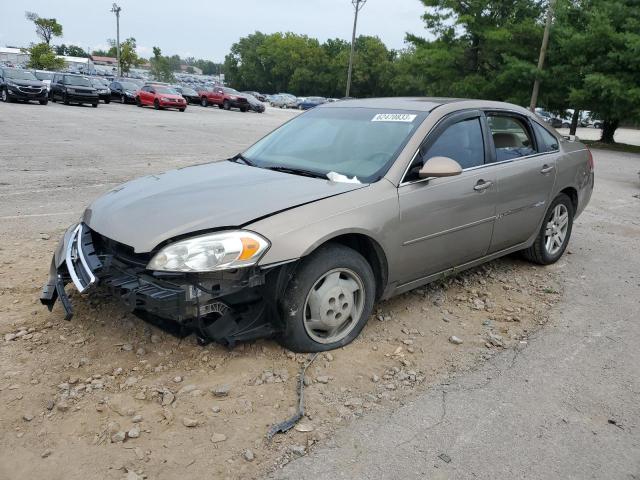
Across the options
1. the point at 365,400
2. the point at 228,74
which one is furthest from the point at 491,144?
the point at 228,74

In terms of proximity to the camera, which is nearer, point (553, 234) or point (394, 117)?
point (394, 117)

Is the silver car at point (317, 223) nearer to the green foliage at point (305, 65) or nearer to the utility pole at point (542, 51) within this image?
the utility pole at point (542, 51)

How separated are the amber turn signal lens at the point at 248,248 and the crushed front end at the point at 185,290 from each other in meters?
0.07

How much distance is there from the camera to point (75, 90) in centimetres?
2756

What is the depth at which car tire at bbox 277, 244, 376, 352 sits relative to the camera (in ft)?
10.4

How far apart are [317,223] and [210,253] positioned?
65cm

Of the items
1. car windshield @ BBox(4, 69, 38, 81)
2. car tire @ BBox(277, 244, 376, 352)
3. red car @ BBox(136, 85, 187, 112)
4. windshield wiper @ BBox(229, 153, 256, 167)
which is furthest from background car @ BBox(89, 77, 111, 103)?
car tire @ BBox(277, 244, 376, 352)

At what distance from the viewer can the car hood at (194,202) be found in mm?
3025

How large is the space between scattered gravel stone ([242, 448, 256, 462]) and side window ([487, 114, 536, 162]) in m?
3.07

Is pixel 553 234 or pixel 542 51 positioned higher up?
pixel 542 51

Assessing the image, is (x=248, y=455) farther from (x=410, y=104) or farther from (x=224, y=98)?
(x=224, y=98)

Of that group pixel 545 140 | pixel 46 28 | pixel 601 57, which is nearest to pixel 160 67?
pixel 46 28

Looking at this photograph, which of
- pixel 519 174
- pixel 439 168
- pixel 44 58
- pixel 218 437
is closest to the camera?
pixel 218 437

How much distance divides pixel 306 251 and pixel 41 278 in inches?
98.4
